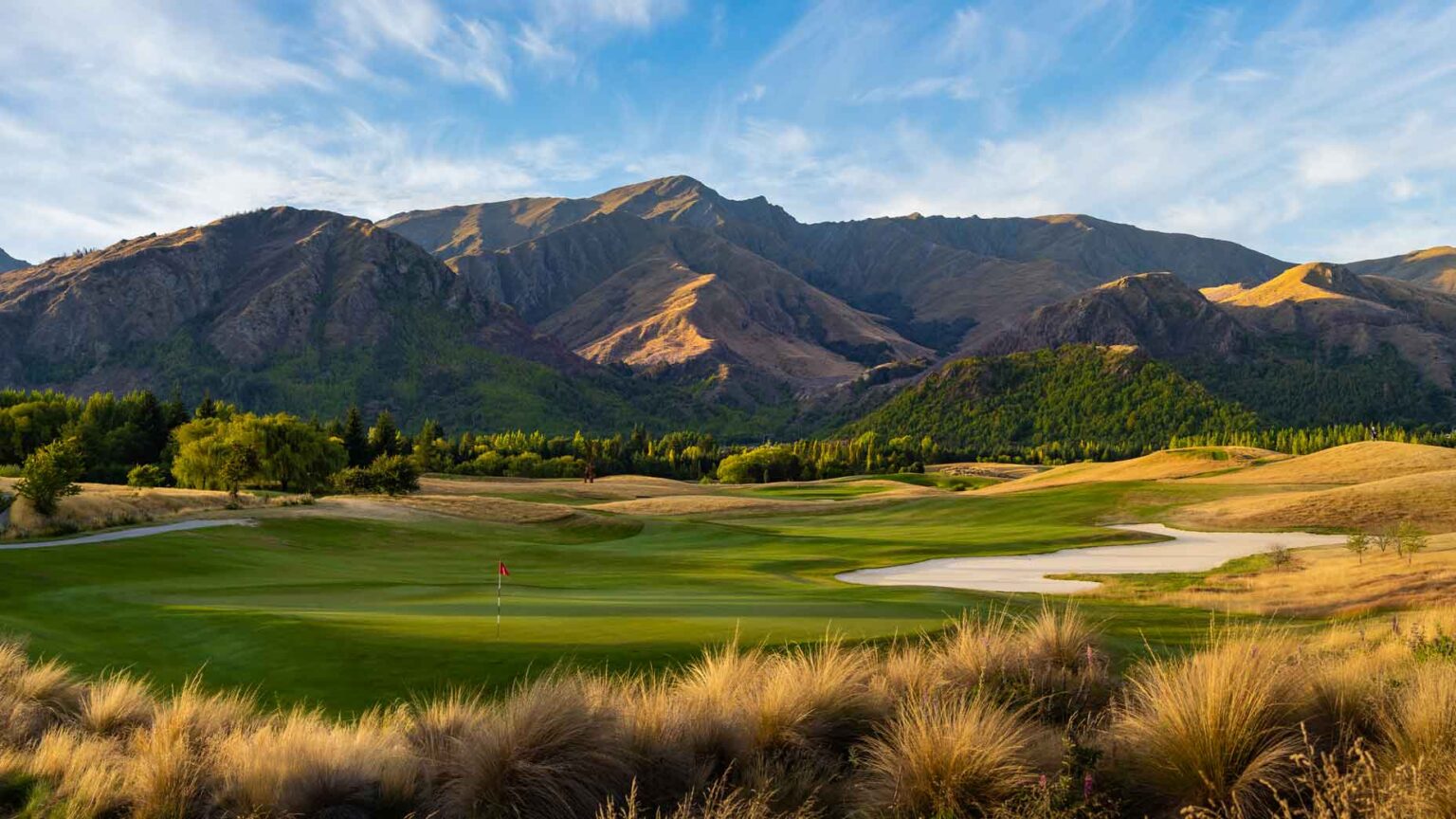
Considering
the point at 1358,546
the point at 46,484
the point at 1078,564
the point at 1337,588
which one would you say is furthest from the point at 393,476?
the point at 1337,588

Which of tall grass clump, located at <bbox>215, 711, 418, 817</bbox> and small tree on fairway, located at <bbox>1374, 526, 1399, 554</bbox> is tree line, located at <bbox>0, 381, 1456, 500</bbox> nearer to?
tall grass clump, located at <bbox>215, 711, 418, 817</bbox>

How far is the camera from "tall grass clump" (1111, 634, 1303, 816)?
23.1 feet

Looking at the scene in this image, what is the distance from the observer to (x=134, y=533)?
34938mm

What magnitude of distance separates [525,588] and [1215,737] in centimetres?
2150

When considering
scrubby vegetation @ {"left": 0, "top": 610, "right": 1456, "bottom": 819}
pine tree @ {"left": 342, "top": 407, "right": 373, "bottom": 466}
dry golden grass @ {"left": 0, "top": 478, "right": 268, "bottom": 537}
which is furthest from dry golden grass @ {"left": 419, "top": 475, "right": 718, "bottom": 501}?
scrubby vegetation @ {"left": 0, "top": 610, "right": 1456, "bottom": 819}

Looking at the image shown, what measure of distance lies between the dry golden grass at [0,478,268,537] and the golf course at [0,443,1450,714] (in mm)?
3515

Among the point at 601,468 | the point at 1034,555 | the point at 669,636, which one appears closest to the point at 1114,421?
the point at 601,468

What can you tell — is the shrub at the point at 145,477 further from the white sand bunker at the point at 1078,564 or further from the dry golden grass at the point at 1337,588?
the dry golden grass at the point at 1337,588

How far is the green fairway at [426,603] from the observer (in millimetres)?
13500

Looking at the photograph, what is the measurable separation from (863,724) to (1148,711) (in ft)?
8.71

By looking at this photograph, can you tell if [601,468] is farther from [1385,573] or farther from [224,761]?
[224,761]

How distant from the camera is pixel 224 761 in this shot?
7930mm

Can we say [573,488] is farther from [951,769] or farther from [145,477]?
[951,769]

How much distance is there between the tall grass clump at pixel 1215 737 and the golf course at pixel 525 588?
5.16 meters
